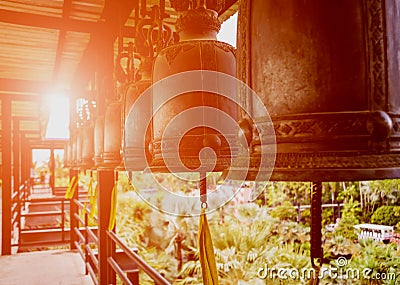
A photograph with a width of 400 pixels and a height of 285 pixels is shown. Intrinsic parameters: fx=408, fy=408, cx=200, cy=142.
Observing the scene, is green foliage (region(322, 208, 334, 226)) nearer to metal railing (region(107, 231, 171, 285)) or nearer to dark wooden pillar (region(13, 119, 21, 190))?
metal railing (region(107, 231, 171, 285))

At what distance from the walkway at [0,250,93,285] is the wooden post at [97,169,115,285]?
0.97 m

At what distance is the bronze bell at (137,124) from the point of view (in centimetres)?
162

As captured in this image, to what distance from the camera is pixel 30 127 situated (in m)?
12.3

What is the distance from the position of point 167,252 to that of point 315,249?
385 inches

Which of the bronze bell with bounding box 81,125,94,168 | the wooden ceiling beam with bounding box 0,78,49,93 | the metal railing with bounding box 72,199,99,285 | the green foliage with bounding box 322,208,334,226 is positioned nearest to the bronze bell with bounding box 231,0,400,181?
the bronze bell with bounding box 81,125,94,168

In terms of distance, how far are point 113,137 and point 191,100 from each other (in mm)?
1046

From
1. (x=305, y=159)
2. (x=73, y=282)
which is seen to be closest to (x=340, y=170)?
(x=305, y=159)

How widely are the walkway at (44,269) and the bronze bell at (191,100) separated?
3997mm

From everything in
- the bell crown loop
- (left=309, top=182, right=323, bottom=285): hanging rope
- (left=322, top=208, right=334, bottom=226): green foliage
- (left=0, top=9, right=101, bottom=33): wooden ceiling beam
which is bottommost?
(left=322, top=208, right=334, bottom=226): green foliage

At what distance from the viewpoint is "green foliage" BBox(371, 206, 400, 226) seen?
4.39 metres

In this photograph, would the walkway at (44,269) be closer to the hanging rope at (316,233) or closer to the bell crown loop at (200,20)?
the bell crown loop at (200,20)

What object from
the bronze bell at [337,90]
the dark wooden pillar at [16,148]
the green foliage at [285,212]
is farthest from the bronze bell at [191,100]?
the dark wooden pillar at [16,148]

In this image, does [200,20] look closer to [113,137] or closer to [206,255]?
[206,255]

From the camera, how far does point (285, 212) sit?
9.09 m
